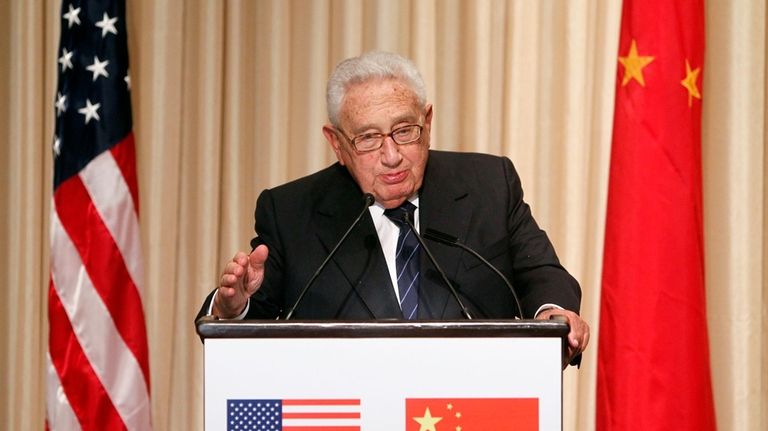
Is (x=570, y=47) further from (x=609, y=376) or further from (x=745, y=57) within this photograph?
(x=609, y=376)

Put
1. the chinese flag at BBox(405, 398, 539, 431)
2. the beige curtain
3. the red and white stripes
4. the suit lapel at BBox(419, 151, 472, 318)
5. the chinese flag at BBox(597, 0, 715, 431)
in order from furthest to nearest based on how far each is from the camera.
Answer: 1. the beige curtain
2. the red and white stripes
3. the chinese flag at BBox(597, 0, 715, 431)
4. the suit lapel at BBox(419, 151, 472, 318)
5. the chinese flag at BBox(405, 398, 539, 431)

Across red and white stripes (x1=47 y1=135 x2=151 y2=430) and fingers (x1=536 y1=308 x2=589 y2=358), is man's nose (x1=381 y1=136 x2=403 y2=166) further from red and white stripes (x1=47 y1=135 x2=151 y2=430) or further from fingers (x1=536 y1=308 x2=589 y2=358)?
red and white stripes (x1=47 y1=135 x2=151 y2=430)

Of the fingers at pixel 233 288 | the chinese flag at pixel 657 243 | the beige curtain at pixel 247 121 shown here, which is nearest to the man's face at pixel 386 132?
the fingers at pixel 233 288

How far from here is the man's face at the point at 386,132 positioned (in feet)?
8.61

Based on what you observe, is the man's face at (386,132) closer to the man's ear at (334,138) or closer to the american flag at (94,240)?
the man's ear at (334,138)

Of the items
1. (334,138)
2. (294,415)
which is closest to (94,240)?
(334,138)

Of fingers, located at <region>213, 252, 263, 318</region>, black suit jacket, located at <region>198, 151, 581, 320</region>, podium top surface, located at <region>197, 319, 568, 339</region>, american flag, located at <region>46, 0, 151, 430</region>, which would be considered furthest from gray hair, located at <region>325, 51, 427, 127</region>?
american flag, located at <region>46, 0, 151, 430</region>

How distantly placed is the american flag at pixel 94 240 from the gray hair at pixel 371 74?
1.46 meters

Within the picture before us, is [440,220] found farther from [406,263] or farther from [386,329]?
[386,329]

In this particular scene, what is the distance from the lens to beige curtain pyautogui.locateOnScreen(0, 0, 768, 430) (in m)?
4.21

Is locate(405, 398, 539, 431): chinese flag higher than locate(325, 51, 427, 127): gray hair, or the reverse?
locate(325, 51, 427, 127): gray hair

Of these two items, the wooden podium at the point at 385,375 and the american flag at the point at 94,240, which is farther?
the american flag at the point at 94,240

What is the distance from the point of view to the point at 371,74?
8.77ft

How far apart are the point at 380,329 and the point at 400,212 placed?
846 mm
